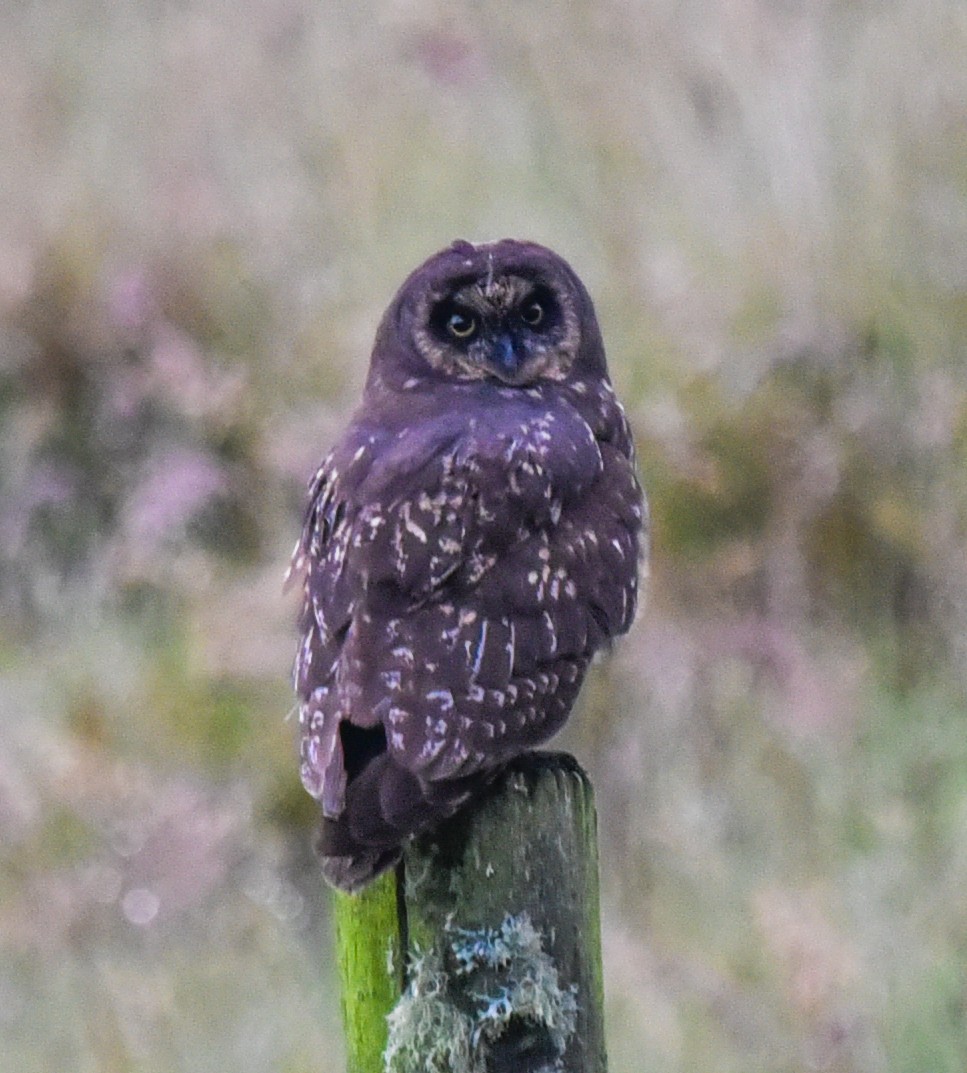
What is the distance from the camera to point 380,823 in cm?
200

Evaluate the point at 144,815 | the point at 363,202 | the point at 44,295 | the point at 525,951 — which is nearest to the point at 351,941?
the point at 525,951

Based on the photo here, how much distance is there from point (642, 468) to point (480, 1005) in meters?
3.02

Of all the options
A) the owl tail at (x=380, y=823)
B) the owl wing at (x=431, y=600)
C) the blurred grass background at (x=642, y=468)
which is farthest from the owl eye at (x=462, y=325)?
the blurred grass background at (x=642, y=468)

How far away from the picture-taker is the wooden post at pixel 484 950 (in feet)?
6.25

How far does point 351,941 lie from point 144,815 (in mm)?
2333

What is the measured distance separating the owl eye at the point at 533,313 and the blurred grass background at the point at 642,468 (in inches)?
59.3

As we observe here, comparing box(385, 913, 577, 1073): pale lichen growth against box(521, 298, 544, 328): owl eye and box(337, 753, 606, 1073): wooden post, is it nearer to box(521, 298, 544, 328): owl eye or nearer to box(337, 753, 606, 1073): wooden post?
box(337, 753, 606, 1073): wooden post

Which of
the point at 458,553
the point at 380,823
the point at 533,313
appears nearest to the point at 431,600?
the point at 458,553

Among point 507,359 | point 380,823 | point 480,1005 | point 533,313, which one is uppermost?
point 533,313

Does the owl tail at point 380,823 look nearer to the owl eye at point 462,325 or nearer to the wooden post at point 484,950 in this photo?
the wooden post at point 484,950

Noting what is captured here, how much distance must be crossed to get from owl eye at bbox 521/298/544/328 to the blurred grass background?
1.51m

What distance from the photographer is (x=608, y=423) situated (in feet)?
9.25

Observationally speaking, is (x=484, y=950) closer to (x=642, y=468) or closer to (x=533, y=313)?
(x=533, y=313)

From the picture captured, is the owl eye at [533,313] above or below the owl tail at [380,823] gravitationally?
above
